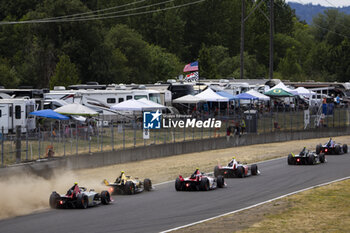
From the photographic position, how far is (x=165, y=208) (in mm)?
21344

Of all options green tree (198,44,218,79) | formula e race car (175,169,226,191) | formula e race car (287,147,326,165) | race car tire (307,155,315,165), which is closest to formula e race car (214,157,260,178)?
formula e race car (175,169,226,191)

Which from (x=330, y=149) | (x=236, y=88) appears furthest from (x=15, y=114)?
(x=236, y=88)

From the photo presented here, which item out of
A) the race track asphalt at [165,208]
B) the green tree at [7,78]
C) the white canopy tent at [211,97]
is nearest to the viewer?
the race track asphalt at [165,208]

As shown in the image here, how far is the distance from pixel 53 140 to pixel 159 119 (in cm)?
1189

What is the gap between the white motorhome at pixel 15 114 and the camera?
38.1m

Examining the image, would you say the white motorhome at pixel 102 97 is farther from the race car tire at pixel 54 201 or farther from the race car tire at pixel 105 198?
the race car tire at pixel 54 201

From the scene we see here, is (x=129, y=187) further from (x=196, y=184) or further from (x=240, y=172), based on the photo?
(x=240, y=172)

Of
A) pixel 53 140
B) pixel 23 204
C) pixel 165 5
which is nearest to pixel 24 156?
pixel 53 140

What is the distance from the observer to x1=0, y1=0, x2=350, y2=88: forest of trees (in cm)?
7994

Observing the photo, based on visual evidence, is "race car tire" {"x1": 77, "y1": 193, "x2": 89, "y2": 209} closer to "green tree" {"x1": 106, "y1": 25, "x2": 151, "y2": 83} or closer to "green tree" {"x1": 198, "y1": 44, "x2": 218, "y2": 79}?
"green tree" {"x1": 198, "y1": 44, "x2": 218, "y2": 79}

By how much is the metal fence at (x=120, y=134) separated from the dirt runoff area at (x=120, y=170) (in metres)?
1.27

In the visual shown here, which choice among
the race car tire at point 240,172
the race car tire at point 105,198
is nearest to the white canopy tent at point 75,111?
the race car tire at point 240,172

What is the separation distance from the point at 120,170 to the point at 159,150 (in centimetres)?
667

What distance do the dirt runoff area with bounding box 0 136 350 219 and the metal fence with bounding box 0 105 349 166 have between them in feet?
4.17
